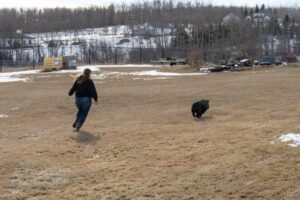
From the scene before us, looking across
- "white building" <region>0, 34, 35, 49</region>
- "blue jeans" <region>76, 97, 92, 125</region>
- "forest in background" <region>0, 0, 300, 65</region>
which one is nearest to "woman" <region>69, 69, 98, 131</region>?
"blue jeans" <region>76, 97, 92, 125</region>

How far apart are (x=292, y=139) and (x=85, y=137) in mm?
4643

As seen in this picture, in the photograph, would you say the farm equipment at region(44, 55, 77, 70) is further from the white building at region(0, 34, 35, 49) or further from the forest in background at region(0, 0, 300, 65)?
the white building at region(0, 34, 35, 49)

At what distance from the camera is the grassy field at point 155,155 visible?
731cm

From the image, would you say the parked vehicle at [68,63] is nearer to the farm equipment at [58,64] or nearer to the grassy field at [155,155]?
the farm equipment at [58,64]

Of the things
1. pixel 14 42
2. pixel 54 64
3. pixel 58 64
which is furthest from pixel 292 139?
pixel 14 42

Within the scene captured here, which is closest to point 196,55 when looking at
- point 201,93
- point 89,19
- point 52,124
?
point 201,93

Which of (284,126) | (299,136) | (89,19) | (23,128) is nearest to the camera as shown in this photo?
(299,136)

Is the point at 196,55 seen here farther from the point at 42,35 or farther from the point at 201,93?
the point at 42,35

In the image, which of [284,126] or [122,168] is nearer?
[122,168]

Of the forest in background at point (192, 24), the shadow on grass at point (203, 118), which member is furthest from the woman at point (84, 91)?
the forest in background at point (192, 24)

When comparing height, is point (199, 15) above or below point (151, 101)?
above

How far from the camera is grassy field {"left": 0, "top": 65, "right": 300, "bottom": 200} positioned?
24.0 ft

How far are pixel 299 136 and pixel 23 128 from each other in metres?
7.36

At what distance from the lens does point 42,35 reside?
15812cm
